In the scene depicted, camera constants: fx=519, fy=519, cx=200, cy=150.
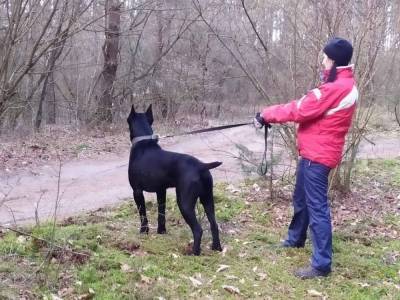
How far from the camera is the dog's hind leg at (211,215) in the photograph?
19.3 ft

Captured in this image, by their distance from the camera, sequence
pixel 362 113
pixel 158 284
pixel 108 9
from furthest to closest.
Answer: pixel 108 9, pixel 362 113, pixel 158 284

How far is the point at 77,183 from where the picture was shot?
10.2m

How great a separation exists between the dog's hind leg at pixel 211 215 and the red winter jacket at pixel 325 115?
Answer: 112 centimetres

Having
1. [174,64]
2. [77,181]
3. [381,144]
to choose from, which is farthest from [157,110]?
[77,181]

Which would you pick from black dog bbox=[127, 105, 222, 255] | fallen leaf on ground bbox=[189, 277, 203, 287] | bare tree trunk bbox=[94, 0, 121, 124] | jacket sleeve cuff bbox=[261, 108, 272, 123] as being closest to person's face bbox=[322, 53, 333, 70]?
jacket sleeve cuff bbox=[261, 108, 272, 123]

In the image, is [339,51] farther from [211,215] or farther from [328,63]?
[211,215]

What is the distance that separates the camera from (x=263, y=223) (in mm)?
7598

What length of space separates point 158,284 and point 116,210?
10.6 feet

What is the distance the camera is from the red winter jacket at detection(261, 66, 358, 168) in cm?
523

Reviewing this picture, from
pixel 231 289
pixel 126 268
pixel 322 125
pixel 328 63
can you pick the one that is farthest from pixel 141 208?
pixel 328 63

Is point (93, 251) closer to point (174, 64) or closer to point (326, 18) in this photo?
point (326, 18)

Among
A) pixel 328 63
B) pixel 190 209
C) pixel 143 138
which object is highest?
pixel 328 63

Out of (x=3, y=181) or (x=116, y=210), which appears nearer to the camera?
(x=116, y=210)

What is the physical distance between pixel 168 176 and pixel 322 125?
70.6 inches
